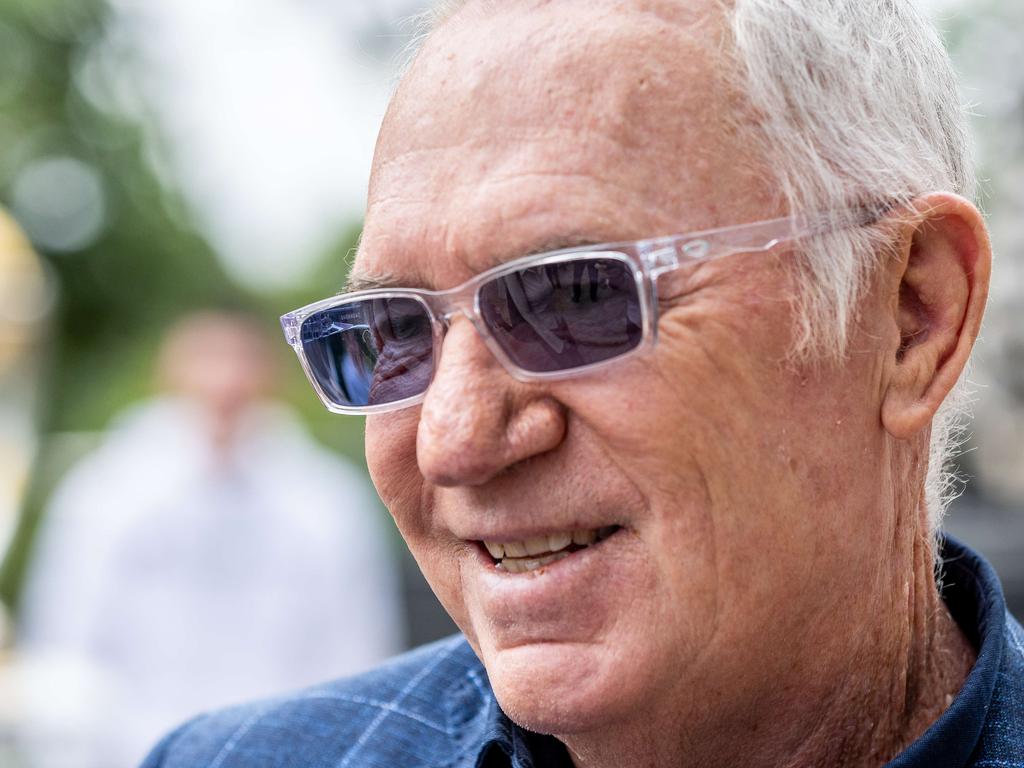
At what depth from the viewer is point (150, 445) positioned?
6695 mm

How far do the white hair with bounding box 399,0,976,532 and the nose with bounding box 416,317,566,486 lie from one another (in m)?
0.37

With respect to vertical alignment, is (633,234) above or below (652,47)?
below

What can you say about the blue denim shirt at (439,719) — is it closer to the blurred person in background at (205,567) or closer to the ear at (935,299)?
the ear at (935,299)

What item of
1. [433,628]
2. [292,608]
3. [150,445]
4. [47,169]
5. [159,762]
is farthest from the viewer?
[47,169]

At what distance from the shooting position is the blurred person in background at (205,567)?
594cm

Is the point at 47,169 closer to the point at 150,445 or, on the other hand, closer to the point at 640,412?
the point at 150,445

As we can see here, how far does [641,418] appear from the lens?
5.39ft

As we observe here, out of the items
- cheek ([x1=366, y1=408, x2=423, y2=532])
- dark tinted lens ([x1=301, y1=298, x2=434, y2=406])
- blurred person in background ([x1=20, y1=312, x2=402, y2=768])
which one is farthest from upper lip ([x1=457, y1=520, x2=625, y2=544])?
blurred person in background ([x1=20, y1=312, x2=402, y2=768])

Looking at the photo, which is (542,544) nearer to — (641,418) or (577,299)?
(641,418)

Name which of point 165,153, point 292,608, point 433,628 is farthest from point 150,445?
point 165,153

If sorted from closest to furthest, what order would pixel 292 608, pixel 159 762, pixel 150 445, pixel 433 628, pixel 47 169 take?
pixel 159 762 < pixel 292 608 < pixel 150 445 < pixel 433 628 < pixel 47 169

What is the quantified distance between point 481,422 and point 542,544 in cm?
21

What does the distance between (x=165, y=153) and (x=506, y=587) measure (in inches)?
1322

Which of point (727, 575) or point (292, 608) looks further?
point (292, 608)
